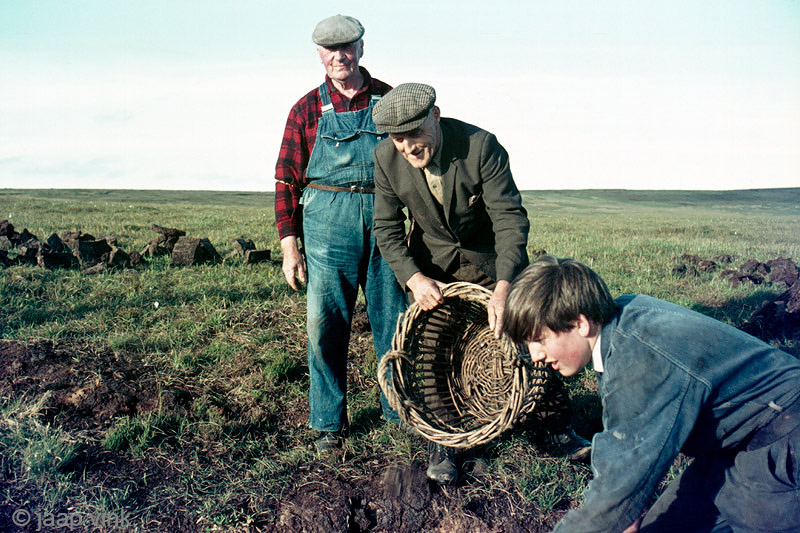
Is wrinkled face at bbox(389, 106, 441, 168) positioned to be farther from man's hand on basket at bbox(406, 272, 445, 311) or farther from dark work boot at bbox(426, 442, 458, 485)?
dark work boot at bbox(426, 442, 458, 485)

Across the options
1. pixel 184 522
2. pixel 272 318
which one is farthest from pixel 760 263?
pixel 184 522

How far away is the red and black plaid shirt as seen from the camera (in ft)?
11.5

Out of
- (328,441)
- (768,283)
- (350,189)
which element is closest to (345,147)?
(350,189)

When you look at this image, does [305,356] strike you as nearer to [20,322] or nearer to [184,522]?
[184,522]

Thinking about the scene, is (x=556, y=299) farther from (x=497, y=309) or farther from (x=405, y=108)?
(x=405, y=108)

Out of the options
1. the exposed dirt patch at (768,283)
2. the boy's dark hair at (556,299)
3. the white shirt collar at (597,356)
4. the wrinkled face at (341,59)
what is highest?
the wrinkled face at (341,59)

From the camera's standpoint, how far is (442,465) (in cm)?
330

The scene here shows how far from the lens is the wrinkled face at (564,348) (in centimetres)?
215

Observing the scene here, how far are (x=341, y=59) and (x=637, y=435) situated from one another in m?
2.38

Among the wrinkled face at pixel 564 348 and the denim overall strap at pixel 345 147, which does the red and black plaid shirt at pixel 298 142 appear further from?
the wrinkled face at pixel 564 348

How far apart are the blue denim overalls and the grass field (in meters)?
0.45

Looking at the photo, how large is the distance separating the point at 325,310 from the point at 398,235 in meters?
0.65

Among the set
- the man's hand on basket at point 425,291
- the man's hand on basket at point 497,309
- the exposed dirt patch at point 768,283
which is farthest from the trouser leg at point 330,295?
the exposed dirt patch at point 768,283

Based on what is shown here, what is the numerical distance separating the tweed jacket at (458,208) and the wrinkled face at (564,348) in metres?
0.83
